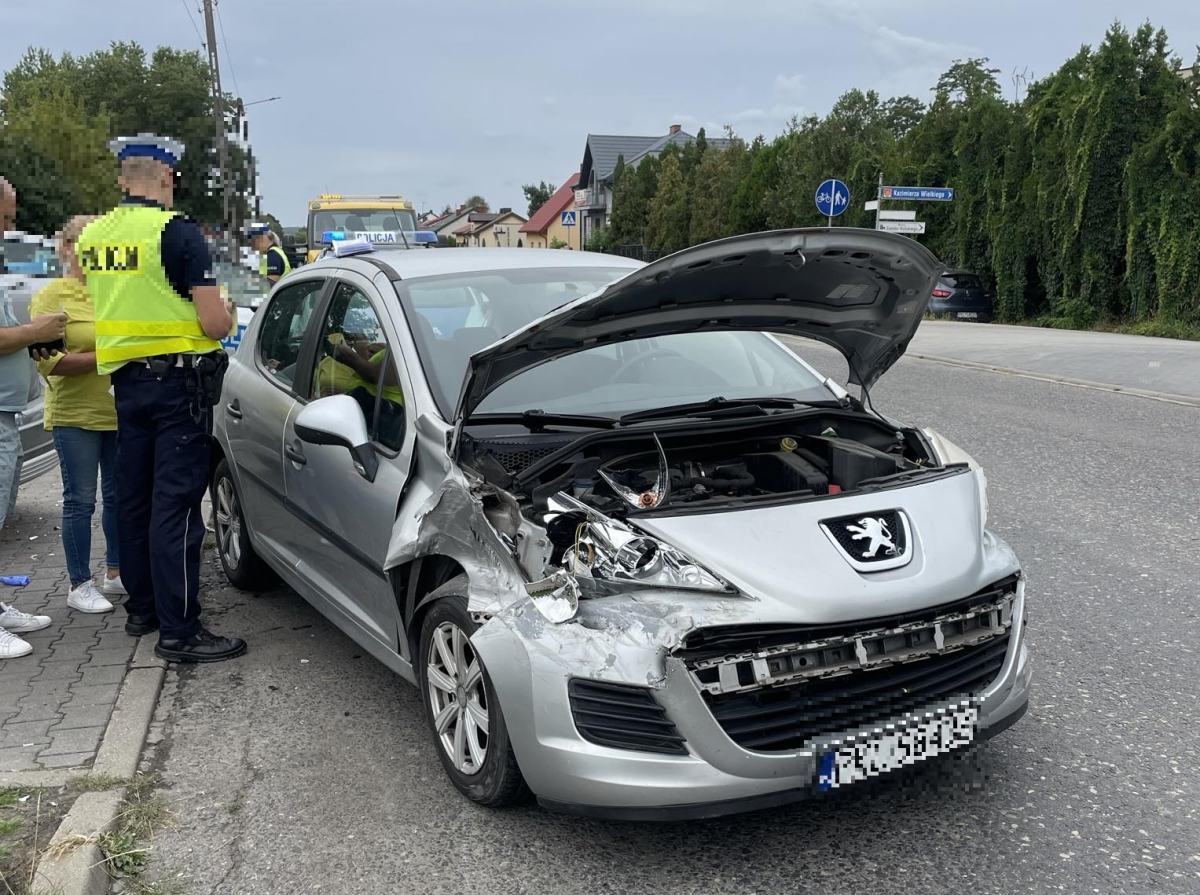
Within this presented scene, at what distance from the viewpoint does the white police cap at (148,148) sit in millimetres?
4203

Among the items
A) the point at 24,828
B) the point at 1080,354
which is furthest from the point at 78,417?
the point at 1080,354

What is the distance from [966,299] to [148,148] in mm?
25082

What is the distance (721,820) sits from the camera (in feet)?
10.4

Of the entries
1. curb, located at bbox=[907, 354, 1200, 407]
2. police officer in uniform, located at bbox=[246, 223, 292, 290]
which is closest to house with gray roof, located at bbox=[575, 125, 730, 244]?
curb, located at bbox=[907, 354, 1200, 407]

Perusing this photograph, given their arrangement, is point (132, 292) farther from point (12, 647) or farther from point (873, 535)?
point (873, 535)

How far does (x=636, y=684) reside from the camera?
2.73 meters

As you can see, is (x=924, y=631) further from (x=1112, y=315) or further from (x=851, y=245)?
(x=1112, y=315)

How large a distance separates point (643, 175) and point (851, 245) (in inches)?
2202

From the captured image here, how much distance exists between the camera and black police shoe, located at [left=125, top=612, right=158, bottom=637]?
4895 mm

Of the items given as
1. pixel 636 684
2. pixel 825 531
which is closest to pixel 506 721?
pixel 636 684

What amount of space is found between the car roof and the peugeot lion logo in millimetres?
1781

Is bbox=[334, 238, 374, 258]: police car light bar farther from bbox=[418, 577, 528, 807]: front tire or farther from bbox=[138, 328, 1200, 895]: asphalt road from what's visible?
bbox=[418, 577, 528, 807]: front tire

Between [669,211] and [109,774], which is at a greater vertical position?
[669,211]

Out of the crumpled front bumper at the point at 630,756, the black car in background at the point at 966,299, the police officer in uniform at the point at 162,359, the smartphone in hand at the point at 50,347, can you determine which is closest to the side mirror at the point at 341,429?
the police officer in uniform at the point at 162,359
